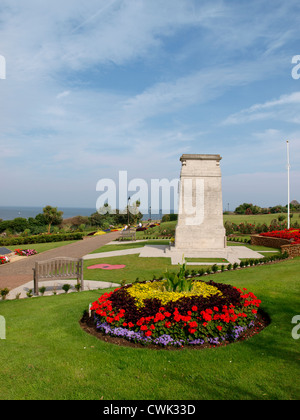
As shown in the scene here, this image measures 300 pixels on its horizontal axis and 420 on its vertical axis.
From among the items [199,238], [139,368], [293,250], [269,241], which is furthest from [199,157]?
A: [139,368]

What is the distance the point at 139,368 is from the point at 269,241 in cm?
1867

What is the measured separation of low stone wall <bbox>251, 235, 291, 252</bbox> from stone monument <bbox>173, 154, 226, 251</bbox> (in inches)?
168

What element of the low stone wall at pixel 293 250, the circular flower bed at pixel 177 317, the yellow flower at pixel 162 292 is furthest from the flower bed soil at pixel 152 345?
the low stone wall at pixel 293 250

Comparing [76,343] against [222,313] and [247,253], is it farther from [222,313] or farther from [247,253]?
[247,253]

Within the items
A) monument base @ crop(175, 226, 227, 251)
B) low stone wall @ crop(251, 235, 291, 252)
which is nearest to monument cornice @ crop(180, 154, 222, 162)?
monument base @ crop(175, 226, 227, 251)

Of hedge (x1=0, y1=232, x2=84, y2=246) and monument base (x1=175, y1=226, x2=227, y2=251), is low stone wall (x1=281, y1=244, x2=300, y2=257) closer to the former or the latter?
monument base (x1=175, y1=226, x2=227, y2=251)

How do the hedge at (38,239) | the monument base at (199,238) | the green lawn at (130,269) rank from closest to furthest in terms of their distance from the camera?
1. the green lawn at (130,269)
2. the monument base at (199,238)
3. the hedge at (38,239)

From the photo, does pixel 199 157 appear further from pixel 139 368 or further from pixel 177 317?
pixel 139 368

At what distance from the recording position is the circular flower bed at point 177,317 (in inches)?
207

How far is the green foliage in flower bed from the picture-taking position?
527 cm

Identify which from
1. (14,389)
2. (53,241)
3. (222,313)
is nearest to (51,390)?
(14,389)

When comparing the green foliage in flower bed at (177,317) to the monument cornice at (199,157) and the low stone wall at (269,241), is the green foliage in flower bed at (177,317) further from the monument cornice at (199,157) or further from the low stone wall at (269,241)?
the low stone wall at (269,241)

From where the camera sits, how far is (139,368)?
4445 mm

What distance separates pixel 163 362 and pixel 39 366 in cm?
200
